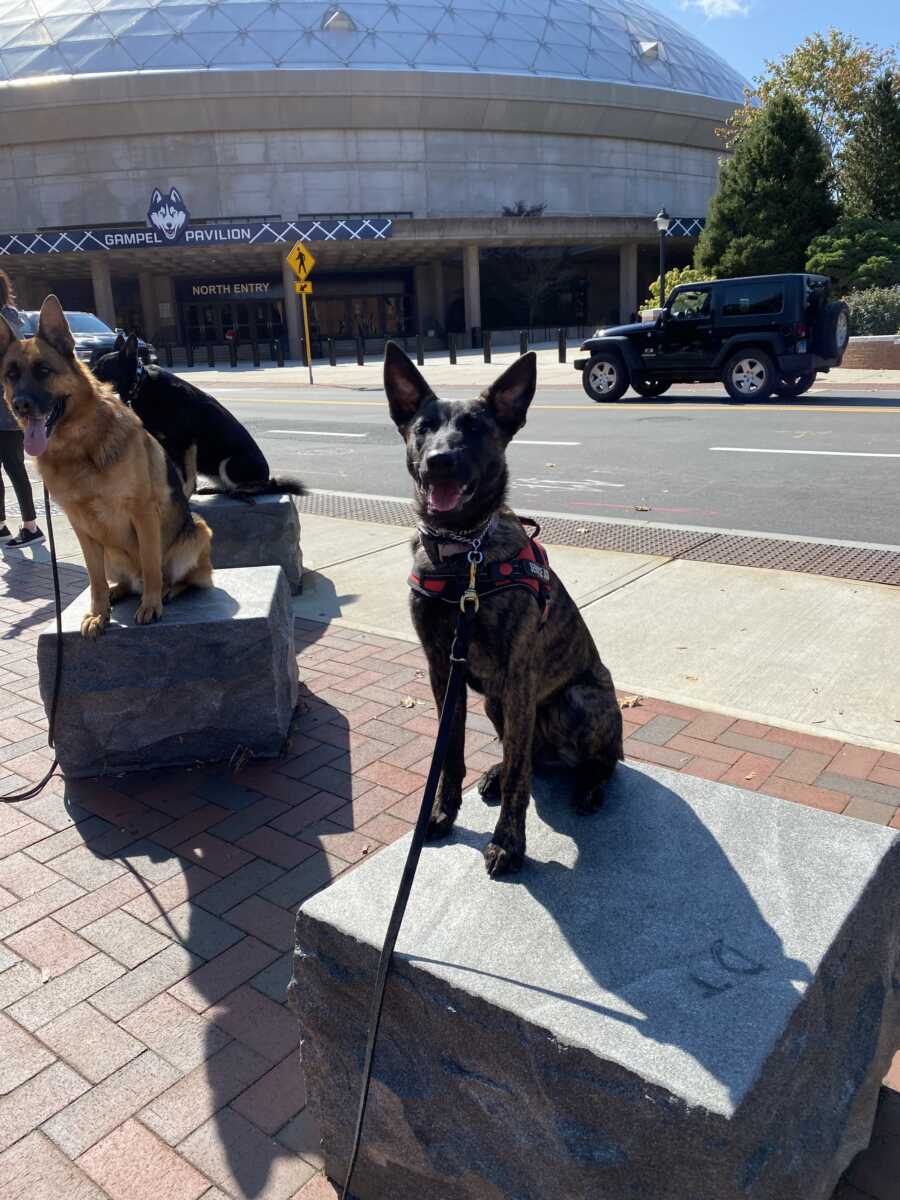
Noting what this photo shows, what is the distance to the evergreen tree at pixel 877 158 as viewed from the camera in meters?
29.5

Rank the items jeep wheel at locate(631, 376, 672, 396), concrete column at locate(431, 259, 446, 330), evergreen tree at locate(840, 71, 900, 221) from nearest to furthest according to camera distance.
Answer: jeep wheel at locate(631, 376, 672, 396) → evergreen tree at locate(840, 71, 900, 221) → concrete column at locate(431, 259, 446, 330)

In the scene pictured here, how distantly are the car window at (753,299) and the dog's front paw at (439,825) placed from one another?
1527 cm

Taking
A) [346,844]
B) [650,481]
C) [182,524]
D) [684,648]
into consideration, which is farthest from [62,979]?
[650,481]

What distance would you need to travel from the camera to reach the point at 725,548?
282 inches

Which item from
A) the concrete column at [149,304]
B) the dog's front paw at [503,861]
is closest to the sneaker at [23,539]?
the dog's front paw at [503,861]

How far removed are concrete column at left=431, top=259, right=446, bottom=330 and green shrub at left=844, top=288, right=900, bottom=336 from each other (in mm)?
31406

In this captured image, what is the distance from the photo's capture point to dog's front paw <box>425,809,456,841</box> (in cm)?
262

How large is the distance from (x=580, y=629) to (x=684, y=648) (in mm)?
2641

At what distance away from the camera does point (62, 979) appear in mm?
2904

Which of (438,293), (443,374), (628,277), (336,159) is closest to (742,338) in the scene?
(443,374)

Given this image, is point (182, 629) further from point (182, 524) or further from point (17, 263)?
point (17, 263)

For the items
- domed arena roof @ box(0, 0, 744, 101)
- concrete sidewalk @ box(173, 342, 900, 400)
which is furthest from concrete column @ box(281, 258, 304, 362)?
domed arena roof @ box(0, 0, 744, 101)

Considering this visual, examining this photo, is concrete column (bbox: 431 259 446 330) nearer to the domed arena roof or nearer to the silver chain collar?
the domed arena roof

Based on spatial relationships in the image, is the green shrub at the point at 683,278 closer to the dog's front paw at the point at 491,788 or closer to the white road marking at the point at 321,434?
the white road marking at the point at 321,434
